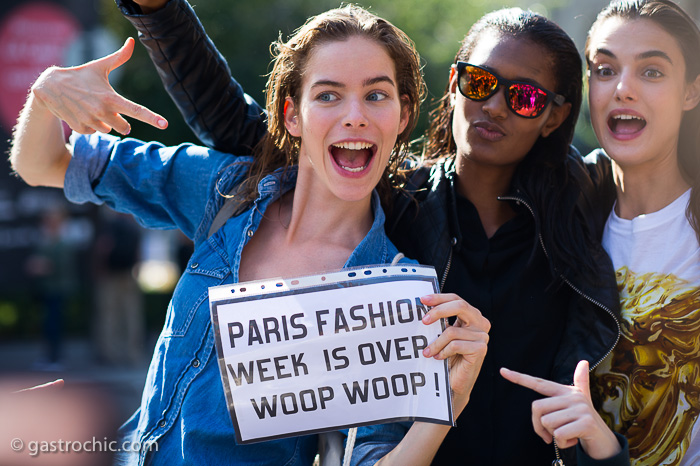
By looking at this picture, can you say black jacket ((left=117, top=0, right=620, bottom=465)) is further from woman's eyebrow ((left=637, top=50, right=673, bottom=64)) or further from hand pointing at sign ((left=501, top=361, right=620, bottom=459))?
woman's eyebrow ((left=637, top=50, right=673, bottom=64))

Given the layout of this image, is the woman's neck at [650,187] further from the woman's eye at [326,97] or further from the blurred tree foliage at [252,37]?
the blurred tree foliage at [252,37]

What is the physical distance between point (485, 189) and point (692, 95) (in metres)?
0.86

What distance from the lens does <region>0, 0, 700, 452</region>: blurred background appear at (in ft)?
32.2

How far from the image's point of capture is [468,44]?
3.25 metres

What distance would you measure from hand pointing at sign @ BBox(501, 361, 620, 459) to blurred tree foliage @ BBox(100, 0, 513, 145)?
9946 mm

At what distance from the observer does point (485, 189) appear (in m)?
3.11

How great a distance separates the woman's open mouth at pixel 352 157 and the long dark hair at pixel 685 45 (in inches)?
44.3

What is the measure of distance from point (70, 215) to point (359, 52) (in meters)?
9.01

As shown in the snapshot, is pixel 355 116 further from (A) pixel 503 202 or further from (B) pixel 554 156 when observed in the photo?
(B) pixel 554 156

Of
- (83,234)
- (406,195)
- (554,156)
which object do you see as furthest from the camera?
(83,234)

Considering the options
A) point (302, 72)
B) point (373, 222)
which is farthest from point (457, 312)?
point (302, 72)

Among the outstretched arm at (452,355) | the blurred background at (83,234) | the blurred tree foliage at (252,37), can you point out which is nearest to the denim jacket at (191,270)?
the outstretched arm at (452,355)

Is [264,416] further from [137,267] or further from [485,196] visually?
[137,267]

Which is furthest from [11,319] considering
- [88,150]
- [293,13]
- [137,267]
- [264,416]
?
[264,416]
